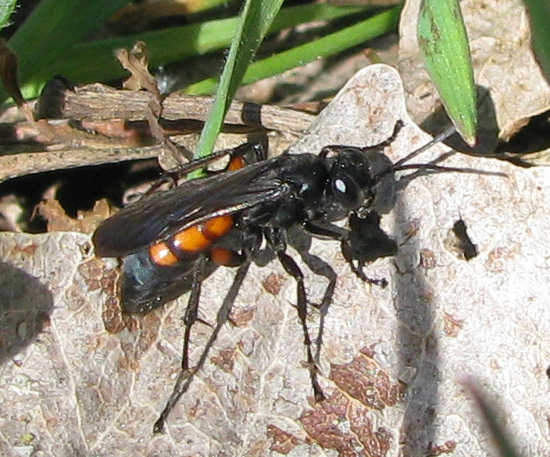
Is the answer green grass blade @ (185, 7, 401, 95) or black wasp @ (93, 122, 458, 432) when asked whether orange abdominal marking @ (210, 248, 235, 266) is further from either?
green grass blade @ (185, 7, 401, 95)

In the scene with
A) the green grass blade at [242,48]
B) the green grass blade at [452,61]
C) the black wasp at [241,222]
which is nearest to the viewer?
the green grass blade at [452,61]

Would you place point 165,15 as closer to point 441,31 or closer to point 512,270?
point 441,31

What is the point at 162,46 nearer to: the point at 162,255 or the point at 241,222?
the point at 241,222

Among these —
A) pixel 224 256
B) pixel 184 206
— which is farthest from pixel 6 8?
pixel 224 256

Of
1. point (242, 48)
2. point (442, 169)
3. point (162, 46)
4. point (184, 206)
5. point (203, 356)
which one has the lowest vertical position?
point (203, 356)

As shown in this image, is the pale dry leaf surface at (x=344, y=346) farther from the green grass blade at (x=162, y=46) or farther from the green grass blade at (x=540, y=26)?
the green grass blade at (x=162, y=46)

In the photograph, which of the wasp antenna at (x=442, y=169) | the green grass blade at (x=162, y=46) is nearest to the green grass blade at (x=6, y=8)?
the green grass blade at (x=162, y=46)

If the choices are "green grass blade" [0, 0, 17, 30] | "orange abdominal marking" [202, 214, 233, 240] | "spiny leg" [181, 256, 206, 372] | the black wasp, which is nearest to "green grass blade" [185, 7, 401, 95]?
the black wasp
